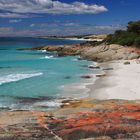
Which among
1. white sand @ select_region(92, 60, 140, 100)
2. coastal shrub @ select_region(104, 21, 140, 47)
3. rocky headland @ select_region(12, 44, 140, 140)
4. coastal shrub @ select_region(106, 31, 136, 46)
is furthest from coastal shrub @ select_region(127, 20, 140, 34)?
rocky headland @ select_region(12, 44, 140, 140)

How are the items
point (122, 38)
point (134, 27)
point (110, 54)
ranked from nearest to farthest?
point (110, 54)
point (122, 38)
point (134, 27)

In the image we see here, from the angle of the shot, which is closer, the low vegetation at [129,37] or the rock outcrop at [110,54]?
the rock outcrop at [110,54]

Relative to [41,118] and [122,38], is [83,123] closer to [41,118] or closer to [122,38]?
[41,118]

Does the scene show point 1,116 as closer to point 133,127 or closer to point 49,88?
point 133,127

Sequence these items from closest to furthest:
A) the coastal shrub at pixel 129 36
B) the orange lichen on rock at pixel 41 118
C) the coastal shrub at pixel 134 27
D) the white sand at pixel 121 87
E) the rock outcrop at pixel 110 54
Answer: the orange lichen on rock at pixel 41 118, the white sand at pixel 121 87, the rock outcrop at pixel 110 54, the coastal shrub at pixel 129 36, the coastal shrub at pixel 134 27

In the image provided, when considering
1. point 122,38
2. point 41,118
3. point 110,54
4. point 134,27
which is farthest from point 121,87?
point 134,27

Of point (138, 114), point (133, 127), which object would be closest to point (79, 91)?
point (138, 114)

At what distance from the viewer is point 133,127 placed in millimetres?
18469

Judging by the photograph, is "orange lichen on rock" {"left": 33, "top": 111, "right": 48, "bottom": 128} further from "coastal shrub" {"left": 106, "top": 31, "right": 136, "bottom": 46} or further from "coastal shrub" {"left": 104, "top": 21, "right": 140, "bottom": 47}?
"coastal shrub" {"left": 106, "top": 31, "right": 136, "bottom": 46}

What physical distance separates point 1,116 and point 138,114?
787 centimetres

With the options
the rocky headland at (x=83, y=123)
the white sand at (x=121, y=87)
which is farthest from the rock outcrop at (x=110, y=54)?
the rocky headland at (x=83, y=123)

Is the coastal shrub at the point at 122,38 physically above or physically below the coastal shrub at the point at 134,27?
below

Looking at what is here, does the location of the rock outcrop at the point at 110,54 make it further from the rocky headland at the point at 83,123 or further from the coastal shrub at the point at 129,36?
the rocky headland at the point at 83,123


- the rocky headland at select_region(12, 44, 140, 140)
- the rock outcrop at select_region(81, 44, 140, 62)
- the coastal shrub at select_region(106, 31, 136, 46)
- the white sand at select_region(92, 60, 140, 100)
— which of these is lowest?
the white sand at select_region(92, 60, 140, 100)
